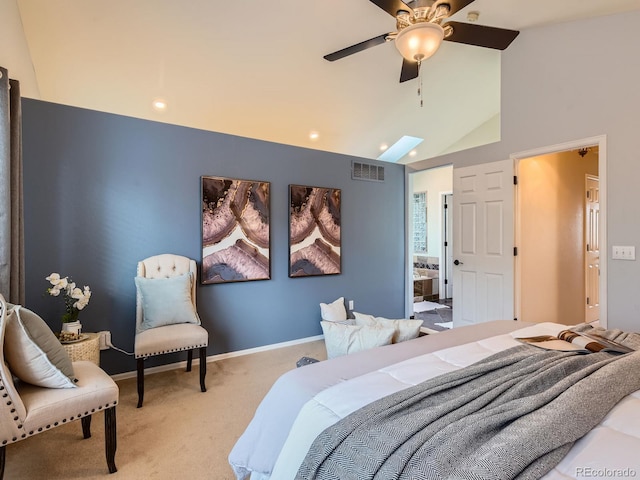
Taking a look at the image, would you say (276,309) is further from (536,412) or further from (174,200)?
(536,412)

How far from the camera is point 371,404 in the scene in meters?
0.97

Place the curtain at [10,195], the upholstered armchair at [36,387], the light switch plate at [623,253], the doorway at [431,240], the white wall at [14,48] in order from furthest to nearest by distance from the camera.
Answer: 1. the doorway at [431,240]
2. the light switch plate at [623,253]
3. the white wall at [14,48]
4. the curtain at [10,195]
5. the upholstered armchair at [36,387]

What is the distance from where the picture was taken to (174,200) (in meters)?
3.09

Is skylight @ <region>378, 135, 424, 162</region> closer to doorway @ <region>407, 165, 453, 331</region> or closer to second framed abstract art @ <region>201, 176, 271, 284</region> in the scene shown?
doorway @ <region>407, 165, 453, 331</region>

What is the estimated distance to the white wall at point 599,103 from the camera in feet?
8.93

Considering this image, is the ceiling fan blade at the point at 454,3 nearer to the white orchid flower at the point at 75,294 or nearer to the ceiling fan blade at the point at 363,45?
the ceiling fan blade at the point at 363,45

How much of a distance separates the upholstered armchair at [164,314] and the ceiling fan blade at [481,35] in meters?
2.81

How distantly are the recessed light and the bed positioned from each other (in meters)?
3.54

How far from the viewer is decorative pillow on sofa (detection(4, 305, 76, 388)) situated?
57.9 inches


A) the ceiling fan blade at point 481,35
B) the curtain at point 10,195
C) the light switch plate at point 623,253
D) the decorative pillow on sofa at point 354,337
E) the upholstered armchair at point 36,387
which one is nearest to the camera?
the upholstered armchair at point 36,387

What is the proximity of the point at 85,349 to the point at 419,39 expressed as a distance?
304 centimetres

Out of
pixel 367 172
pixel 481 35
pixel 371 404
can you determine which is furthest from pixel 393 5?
pixel 367 172

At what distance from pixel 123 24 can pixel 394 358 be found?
333 cm

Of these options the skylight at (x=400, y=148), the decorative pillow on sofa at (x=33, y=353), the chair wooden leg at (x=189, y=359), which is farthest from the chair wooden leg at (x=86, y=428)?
the skylight at (x=400, y=148)
